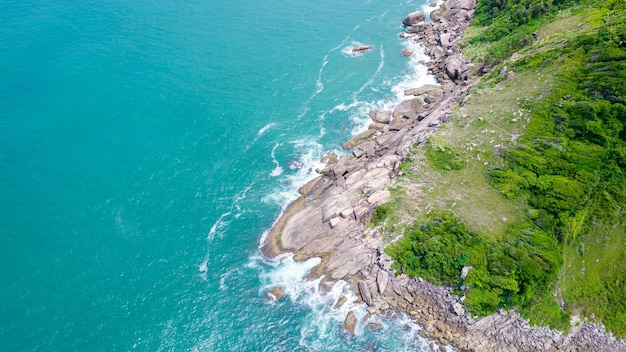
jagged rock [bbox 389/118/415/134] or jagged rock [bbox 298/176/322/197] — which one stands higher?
jagged rock [bbox 389/118/415/134]

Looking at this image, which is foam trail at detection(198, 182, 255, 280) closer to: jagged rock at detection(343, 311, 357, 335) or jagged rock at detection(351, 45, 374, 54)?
jagged rock at detection(343, 311, 357, 335)

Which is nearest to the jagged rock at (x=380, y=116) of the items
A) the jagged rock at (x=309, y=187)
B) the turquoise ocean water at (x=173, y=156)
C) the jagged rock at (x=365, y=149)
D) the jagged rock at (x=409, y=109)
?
the jagged rock at (x=409, y=109)

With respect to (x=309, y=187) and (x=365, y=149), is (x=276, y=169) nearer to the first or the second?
(x=309, y=187)

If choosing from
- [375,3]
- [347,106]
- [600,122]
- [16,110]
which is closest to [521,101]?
[600,122]

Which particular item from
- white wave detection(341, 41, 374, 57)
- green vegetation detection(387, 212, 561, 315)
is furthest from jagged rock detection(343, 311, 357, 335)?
white wave detection(341, 41, 374, 57)

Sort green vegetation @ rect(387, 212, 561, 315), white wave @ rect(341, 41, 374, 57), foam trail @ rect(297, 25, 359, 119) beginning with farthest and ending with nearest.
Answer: white wave @ rect(341, 41, 374, 57), foam trail @ rect(297, 25, 359, 119), green vegetation @ rect(387, 212, 561, 315)

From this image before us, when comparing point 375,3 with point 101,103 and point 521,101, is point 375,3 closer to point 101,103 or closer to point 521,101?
point 521,101

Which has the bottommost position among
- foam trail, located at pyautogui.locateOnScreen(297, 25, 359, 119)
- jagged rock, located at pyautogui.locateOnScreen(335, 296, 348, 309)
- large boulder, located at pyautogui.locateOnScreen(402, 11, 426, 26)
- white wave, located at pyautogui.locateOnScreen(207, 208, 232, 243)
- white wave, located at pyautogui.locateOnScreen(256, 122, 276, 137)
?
jagged rock, located at pyautogui.locateOnScreen(335, 296, 348, 309)
